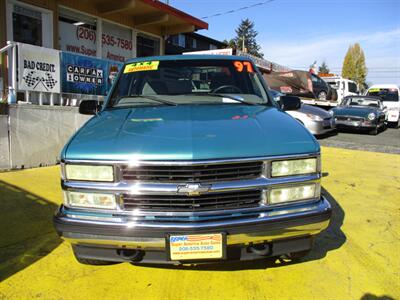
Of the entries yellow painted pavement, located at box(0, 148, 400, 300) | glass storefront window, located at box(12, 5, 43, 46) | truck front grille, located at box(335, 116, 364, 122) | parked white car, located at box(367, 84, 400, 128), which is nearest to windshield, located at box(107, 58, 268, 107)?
yellow painted pavement, located at box(0, 148, 400, 300)

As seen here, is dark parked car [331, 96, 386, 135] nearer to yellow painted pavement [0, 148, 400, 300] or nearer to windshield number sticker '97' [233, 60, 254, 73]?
yellow painted pavement [0, 148, 400, 300]

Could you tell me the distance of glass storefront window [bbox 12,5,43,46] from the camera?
839 centimetres

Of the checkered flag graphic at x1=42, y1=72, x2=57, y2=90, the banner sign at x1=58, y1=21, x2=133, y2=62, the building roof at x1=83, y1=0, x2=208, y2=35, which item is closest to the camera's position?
the checkered flag graphic at x1=42, y1=72, x2=57, y2=90

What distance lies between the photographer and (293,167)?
247 centimetres

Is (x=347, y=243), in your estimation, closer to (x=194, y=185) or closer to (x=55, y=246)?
(x=194, y=185)

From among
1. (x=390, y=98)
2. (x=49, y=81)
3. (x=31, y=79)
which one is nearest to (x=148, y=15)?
(x=49, y=81)

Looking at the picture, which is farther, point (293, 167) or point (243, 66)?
point (243, 66)

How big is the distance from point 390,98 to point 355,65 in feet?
230

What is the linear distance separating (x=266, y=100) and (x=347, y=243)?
64.0 inches

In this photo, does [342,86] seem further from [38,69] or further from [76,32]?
[38,69]

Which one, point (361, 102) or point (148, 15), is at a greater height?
point (148, 15)

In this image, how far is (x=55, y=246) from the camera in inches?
134

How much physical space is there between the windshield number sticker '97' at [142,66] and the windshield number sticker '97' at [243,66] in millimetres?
894

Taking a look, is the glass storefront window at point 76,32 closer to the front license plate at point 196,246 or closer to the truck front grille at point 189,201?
the truck front grille at point 189,201
